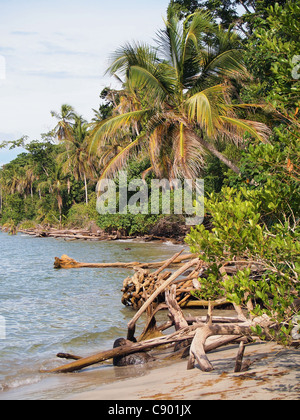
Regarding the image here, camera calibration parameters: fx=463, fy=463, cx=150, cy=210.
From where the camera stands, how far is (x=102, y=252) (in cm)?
2719

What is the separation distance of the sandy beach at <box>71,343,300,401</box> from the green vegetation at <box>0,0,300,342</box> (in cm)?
52

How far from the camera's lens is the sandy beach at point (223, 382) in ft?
14.0

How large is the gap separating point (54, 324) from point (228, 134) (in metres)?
7.64

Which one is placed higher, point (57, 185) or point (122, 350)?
point (57, 185)

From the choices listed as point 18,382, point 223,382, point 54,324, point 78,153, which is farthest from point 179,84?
point 78,153

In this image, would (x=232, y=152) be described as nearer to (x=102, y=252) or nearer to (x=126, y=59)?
(x=126, y=59)

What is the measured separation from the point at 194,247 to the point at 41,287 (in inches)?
489

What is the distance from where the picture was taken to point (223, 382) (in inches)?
185

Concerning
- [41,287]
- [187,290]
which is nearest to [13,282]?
[41,287]
